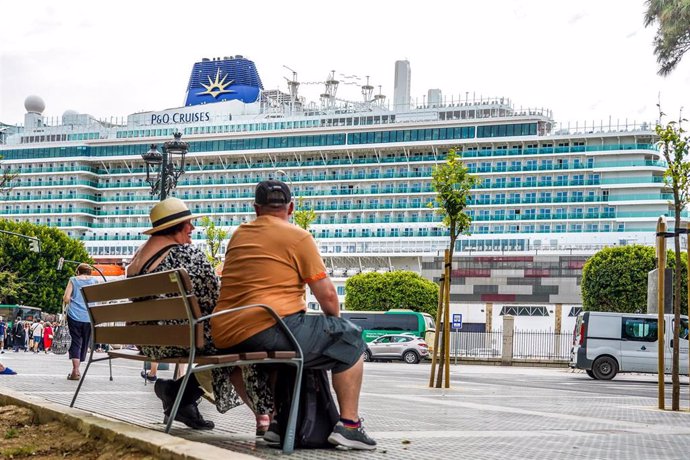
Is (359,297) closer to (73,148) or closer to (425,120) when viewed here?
(425,120)

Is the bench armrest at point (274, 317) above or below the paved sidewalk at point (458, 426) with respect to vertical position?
above

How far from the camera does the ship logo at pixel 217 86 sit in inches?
4161

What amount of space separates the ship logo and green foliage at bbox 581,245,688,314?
59.0 m

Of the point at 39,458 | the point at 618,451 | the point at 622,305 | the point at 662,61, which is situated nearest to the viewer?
the point at 39,458

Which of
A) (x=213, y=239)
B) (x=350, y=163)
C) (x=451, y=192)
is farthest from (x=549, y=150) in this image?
(x=451, y=192)

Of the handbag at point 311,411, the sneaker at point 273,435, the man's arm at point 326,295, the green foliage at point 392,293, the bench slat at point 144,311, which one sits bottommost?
the sneaker at point 273,435

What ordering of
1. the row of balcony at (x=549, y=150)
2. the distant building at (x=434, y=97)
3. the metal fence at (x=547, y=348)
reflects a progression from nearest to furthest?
the metal fence at (x=547, y=348)
the row of balcony at (x=549, y=150)
the distant building at (x=434, y=97)

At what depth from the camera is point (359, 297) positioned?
68.0 meters

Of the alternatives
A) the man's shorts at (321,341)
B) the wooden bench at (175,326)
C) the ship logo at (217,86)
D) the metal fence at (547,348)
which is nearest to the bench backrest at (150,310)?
the wooden bench at (175,326)

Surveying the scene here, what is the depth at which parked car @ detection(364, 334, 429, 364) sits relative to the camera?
41562 mm

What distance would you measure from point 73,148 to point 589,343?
86509 millimetres

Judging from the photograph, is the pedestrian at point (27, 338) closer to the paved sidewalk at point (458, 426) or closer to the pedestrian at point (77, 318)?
the pedestrian at point (77, 318)

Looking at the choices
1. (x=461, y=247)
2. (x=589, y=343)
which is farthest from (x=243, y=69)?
(x=589, y=343)

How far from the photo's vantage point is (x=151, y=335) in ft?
17.9
